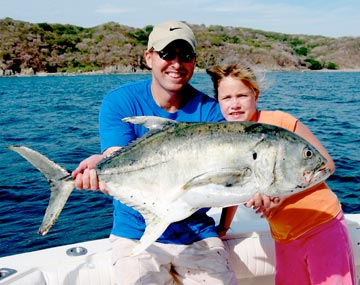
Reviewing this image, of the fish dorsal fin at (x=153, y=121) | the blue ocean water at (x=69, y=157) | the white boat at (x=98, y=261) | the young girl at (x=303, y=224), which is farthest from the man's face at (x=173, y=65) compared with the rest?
the white boat at (x=98, y=261)

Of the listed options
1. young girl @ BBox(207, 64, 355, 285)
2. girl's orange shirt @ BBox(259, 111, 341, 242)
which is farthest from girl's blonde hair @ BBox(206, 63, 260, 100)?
girl's orange shirt @ BBox(259, 111, 341, 242)

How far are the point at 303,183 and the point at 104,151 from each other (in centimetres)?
154

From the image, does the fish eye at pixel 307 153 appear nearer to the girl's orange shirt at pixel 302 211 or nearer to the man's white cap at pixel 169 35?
the girl's orange shirt at pixel 302 211

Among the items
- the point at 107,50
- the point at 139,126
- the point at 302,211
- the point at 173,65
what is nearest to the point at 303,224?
the point at 302,211

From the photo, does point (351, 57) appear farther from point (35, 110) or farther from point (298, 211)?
point (298, 211)

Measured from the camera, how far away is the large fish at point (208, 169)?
8.55 feet

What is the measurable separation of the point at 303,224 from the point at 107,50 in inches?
4164

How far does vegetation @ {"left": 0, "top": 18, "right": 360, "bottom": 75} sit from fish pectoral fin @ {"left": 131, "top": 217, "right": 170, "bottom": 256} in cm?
8420

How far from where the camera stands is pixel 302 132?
10.9 ft

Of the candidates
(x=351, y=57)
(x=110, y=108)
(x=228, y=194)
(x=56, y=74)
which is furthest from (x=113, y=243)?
(x=351, y=57)

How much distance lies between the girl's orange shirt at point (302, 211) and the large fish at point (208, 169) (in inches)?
23.5

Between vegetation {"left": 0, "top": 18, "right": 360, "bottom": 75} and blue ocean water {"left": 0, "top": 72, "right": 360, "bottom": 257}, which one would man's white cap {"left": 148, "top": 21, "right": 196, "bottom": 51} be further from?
vegetation {"left": 0, "top": 18, "right": 360, "bottom": 75}

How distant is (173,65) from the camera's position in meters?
3.55

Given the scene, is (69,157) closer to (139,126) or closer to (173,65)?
(139,126)
